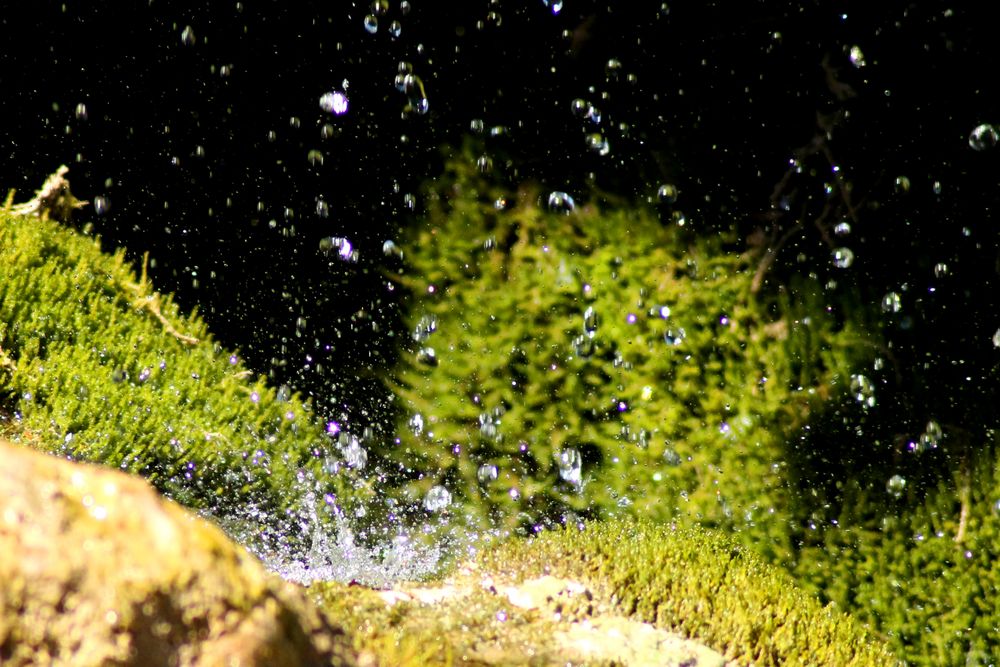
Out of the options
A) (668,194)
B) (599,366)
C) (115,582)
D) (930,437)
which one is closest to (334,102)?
(668,194)

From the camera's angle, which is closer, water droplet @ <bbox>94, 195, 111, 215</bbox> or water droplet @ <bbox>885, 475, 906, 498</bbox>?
water droplet @ <bbox>885, 475, 906, 498</bbox>

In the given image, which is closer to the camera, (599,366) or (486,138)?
(599,366)

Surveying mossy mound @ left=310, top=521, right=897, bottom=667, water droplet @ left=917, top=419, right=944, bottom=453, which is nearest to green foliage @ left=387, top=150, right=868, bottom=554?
mossy mound @ left=310, top=521, right=897, bottom=667

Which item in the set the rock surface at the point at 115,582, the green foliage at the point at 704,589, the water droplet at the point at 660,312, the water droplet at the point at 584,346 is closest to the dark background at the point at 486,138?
the water droplet at the point at 660,312

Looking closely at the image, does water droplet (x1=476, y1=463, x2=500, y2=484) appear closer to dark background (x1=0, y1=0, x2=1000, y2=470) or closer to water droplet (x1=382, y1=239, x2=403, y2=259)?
dark background (x1=0, y1=0, x2=1000, y2=470)

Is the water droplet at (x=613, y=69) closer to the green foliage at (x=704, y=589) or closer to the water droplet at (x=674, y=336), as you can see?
the water droplet at (x=674, y=336)

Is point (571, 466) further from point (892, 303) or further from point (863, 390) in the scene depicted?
point (892, 303)

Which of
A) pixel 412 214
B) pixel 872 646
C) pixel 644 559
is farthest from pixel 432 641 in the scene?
pixel 412 214
